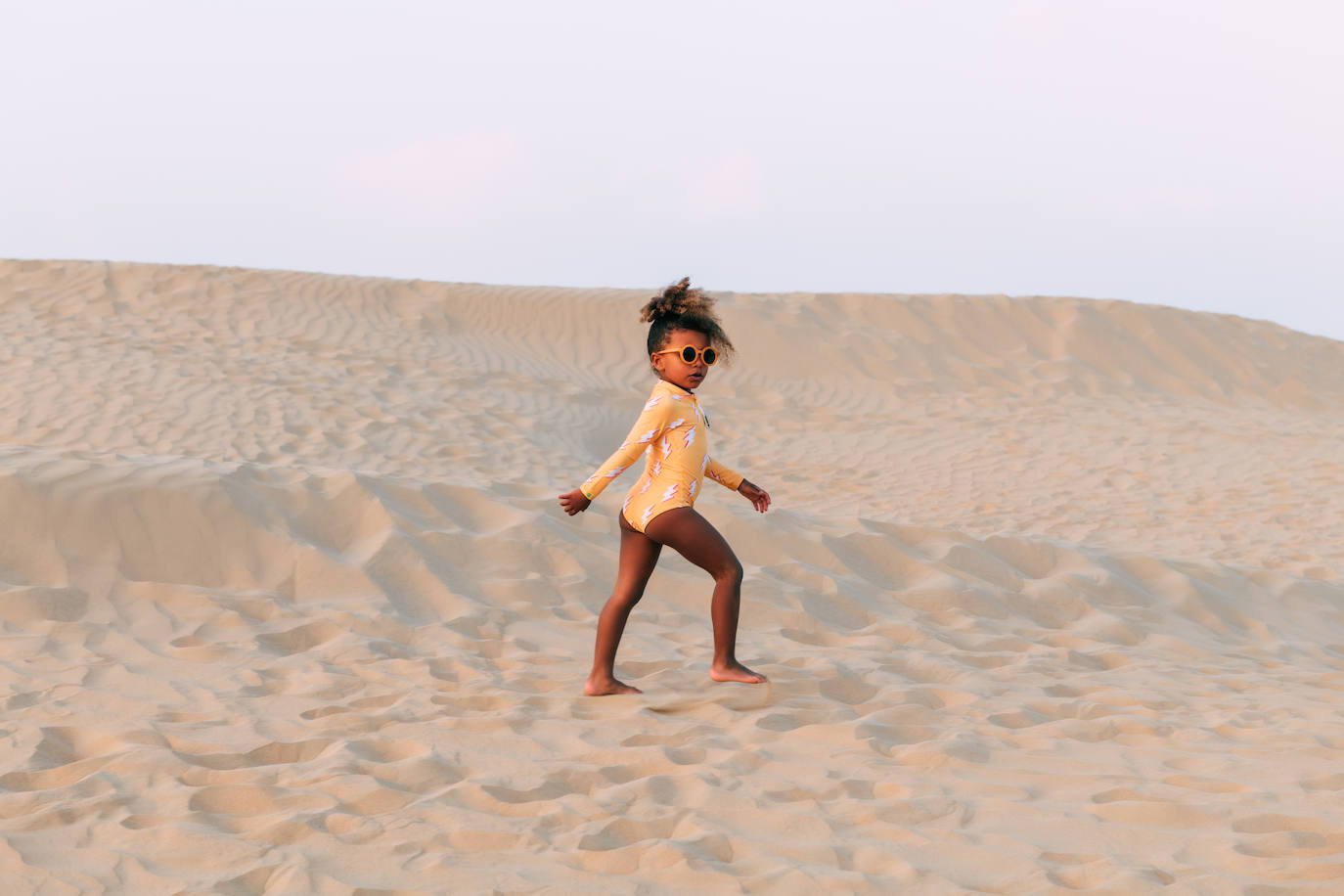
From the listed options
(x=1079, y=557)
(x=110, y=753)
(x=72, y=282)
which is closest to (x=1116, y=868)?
(x=110, y=753)

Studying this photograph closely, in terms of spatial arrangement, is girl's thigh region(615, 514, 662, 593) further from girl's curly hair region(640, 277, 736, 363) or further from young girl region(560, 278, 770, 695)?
girl's curly hair region(640, 277, 736, 363)

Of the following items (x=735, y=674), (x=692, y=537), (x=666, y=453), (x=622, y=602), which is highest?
(x=666, y=453)

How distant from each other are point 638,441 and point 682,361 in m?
0.34

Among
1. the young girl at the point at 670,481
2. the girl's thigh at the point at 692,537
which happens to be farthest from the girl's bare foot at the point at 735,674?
the girl's thigh at the point at 692,537

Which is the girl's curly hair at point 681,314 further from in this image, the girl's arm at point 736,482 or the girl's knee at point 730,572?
the girl's knee at point 730,572

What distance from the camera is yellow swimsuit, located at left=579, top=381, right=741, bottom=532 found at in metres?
4.24

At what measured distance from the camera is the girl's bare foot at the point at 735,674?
446cm

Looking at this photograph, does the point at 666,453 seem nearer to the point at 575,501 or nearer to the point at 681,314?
the point at 575,501

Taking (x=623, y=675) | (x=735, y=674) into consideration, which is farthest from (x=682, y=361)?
(x=623, y=675)

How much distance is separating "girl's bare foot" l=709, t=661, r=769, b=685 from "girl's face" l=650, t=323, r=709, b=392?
105 cm

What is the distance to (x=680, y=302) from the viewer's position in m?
4.33

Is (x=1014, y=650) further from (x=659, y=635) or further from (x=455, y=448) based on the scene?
(x=455, y=448)

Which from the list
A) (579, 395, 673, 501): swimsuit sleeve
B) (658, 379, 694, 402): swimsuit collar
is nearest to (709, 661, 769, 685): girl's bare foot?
(579, 395, 673, 501): swimsuit sleeve

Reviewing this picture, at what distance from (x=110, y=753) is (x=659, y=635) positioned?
2493 millimetres
